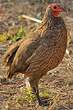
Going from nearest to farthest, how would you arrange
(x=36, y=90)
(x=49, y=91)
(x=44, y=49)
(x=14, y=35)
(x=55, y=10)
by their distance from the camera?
(x=44, y=49), (x=55, y=10), (x=36, y=90), (x=49, y=91), (x=14, y=35)

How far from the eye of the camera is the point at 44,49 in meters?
5.98

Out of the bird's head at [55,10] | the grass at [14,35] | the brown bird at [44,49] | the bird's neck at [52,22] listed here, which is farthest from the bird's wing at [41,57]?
the grass at [14,35]

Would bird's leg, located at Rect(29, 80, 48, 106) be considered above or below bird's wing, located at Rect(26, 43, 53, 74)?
below

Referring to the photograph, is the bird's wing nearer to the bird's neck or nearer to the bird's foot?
the bird's neck

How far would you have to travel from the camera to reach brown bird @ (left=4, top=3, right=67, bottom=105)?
599 cm

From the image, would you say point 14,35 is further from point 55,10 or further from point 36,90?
point 55,10

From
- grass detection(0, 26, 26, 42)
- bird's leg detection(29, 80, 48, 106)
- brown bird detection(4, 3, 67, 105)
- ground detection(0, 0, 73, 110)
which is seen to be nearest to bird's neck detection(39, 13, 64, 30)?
brown bird detection(4, 3, 67, 105)

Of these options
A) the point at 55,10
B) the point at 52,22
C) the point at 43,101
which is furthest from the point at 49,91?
the point at 55,10

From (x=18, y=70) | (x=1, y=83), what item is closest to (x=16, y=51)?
(x=18, y=70)

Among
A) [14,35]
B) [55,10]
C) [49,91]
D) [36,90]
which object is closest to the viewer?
[55,10]

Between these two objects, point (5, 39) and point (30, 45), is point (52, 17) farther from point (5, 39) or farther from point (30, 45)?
point (5, 39)

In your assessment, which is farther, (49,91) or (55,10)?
(49,91)

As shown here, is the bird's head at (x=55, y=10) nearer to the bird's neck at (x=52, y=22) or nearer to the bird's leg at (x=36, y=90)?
the bird's neck at (x=52, y=22)

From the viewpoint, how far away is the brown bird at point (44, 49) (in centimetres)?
599
